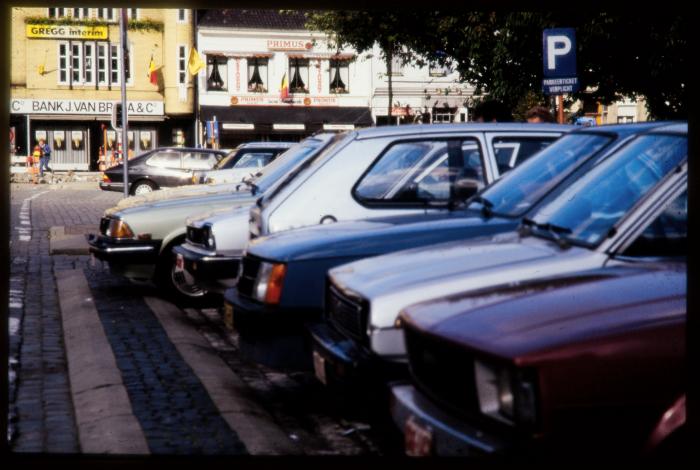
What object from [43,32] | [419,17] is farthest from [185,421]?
[43,32]

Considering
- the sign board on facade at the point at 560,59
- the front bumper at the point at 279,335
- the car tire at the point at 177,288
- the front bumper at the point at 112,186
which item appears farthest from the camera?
the front bumper at the point at 112,186

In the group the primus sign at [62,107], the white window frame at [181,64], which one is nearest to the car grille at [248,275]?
the primus sign at [62,107]

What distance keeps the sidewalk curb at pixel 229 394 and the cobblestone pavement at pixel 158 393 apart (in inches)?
2.6

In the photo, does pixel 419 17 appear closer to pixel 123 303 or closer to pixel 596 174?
pixel 123 303

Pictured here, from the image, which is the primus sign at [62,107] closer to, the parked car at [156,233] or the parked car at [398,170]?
the parked car at [156,233]

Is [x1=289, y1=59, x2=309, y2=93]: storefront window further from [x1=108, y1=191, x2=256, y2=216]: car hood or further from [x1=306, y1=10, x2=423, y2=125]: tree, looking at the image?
[x1=108, y1=191, x2=256, y2=216]: car hood

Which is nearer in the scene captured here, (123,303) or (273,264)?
(273,264)

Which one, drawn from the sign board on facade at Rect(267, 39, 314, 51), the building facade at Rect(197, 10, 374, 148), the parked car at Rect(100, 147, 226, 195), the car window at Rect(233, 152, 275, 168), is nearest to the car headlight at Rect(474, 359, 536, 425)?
the car window at Rect(233, 152, 275, 168)

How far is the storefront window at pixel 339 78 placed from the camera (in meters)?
50.7

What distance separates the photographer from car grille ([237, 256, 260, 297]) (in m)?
6.68

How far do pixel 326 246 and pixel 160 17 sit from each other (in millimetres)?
50298

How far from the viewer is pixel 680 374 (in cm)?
344

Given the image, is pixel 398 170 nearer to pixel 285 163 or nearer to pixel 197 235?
pixel 197 235

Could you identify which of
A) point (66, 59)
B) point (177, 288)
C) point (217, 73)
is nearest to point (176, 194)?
point (177, 288)
